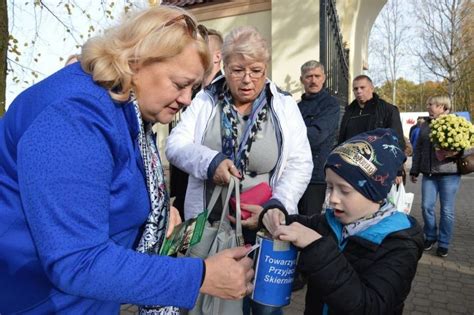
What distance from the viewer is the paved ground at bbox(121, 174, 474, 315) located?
3.72 metres

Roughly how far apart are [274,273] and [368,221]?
0.45 metres

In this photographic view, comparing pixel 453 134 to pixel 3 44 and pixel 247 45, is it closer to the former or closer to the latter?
pixel 247 45

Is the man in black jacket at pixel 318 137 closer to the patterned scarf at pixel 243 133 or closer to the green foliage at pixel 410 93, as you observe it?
the patterned scarf at pixel 243 133

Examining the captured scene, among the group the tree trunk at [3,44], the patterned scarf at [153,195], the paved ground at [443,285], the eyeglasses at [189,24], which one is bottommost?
the paved ground at [443,285]

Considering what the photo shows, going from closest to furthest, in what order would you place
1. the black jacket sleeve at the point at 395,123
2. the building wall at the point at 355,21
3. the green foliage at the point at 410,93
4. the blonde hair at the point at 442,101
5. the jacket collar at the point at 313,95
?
the jacket collar at the point at 313,95, the black jacket sleeve at the point at 395,123, the blonde hair at the point at 442,101, the building wall at the point at 355,21, the green foliage at the point at 410,93

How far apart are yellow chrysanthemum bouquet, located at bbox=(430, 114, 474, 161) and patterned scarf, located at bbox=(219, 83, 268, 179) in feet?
10.4

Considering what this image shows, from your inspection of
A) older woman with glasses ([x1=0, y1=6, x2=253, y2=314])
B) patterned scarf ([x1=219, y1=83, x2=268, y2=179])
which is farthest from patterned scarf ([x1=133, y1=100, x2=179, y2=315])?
patterned scarf ([x1=219, y1=83, x2=268, y2=179])

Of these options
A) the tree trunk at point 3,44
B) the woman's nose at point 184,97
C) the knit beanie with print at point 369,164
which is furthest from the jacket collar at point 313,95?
the tree trunk at point 3,44

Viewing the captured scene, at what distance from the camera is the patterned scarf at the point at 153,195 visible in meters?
1.32

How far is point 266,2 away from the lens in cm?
784

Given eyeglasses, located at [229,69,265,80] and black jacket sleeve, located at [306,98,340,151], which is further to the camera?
black jacket sleeve, located at [306,98,340,151]

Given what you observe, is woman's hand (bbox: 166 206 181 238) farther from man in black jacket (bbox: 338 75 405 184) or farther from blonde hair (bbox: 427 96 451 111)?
blonde hair (bbox: 427 96 451 111)

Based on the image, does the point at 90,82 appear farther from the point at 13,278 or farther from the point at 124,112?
the point at 13,278

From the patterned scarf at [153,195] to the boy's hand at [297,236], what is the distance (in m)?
0.43
